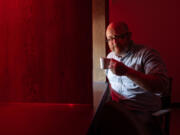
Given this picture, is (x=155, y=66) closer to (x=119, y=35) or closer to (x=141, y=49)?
(x=141, y=49)

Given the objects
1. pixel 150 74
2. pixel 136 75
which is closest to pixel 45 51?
pixel 136 75

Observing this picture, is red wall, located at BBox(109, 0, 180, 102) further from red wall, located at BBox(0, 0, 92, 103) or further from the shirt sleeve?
red wall, located at BBox(0, 0, 92, 103)

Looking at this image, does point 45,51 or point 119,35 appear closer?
point 45,51

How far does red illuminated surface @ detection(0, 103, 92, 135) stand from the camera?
70cm

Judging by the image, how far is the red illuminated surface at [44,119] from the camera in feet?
2.28

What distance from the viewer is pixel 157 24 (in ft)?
11.3

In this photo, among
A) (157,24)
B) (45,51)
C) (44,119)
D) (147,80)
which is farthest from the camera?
(157,24)

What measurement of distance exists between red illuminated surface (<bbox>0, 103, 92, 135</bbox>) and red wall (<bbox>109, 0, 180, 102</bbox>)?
285cm

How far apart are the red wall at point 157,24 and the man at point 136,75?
2.15m

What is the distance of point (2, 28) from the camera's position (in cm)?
107

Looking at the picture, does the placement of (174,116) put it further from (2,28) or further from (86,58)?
(2,28)

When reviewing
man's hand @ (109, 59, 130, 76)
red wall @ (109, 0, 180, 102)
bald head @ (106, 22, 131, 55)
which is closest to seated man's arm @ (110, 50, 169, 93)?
man's hand @ (109, 59, 130, 76)

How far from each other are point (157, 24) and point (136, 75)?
262 centimetres

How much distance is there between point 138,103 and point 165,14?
261cm
